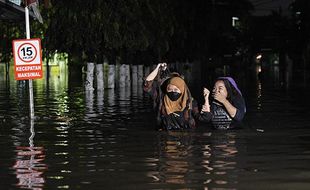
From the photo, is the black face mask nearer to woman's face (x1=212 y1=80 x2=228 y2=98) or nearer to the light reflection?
woman's face (x1=212 y1=80 x2=228 y2=98)

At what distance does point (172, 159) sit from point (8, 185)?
120 inches

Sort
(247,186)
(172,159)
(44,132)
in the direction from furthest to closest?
(44,132) < (172,159) < (247,186)

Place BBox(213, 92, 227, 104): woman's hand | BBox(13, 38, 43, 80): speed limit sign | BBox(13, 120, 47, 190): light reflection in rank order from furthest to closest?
BBox(13, 38, 43, 80): speed limit sign → BBox(213, 92, 227, 104): woman's hand → BBox(13, 120, 47, 190): light reflection

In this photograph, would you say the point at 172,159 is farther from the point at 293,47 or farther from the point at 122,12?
the point at 293,47

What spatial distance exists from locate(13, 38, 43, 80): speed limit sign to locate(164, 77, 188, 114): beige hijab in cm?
424

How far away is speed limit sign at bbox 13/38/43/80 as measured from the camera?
61.7ft

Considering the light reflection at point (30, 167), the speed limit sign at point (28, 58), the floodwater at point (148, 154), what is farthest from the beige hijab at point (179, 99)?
the speed limit sign at point (28, 58)

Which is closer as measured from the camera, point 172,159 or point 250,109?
point 172,159

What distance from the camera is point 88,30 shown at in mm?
40031

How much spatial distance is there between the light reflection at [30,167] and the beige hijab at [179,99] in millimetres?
2832

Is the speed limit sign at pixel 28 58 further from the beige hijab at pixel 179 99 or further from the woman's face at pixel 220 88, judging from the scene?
the woman's face at pixel 220 88

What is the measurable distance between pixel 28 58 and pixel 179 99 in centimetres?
476

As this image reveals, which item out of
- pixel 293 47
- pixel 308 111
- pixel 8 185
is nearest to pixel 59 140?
pixel 8 185

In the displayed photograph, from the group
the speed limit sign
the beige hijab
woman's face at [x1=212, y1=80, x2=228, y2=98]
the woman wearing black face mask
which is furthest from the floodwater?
the speed limit sign
